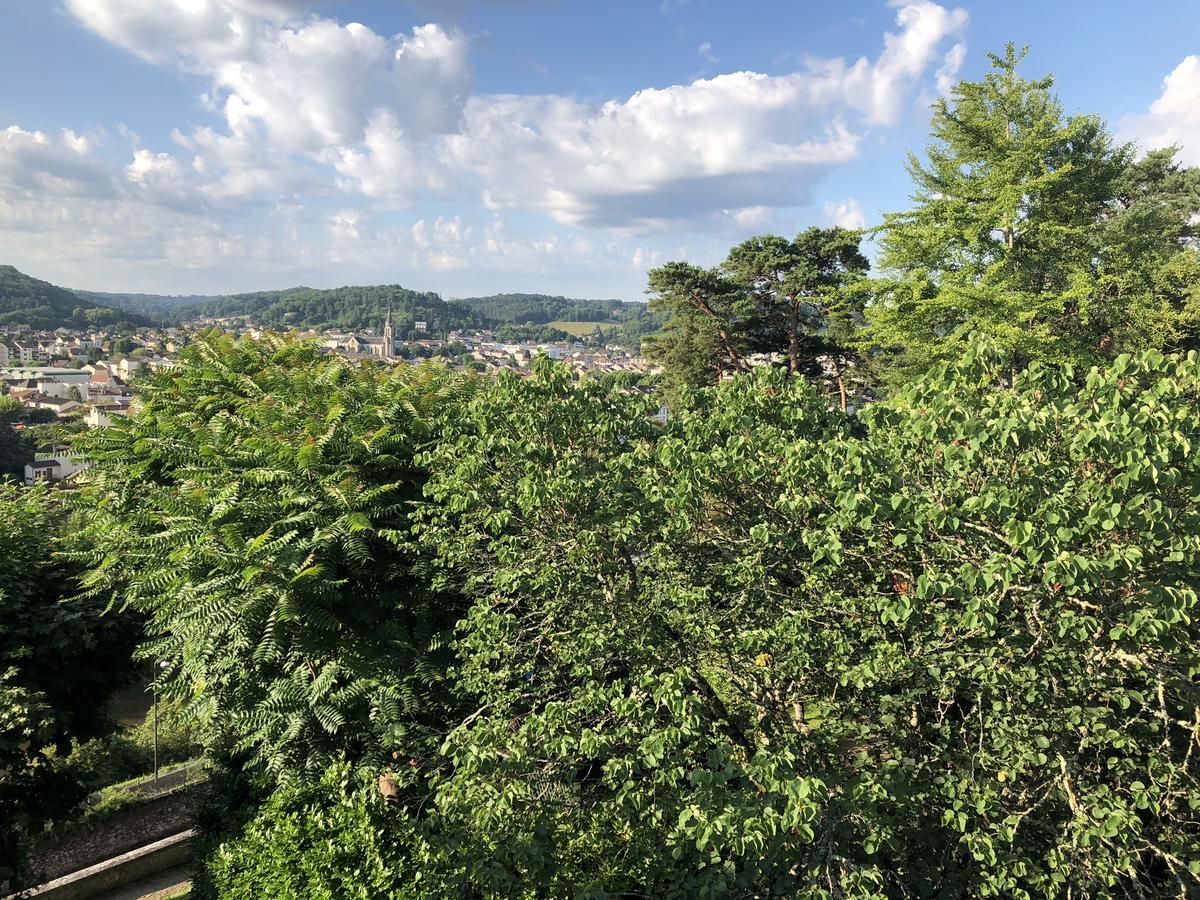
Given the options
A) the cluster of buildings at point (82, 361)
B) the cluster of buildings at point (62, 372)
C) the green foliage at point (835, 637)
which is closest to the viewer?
the green foliage at point (835, 637)

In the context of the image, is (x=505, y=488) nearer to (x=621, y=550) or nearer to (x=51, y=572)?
(x=621, y=550)

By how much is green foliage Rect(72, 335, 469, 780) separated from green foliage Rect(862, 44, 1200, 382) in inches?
637

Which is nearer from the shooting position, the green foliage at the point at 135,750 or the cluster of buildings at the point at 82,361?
the green foliage at the point at 135,750

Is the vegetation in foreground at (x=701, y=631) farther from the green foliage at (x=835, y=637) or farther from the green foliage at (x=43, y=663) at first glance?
the green foliage at (x=43, y=663)

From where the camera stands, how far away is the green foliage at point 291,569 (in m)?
7.46

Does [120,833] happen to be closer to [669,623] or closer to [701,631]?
[669,623]

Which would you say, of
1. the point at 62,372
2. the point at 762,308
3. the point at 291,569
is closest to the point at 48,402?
the point at 62,372

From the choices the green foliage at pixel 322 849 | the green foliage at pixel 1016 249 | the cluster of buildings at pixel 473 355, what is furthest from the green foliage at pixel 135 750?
the green foliage at pixel 1016 249

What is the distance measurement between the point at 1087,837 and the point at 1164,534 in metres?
2.44

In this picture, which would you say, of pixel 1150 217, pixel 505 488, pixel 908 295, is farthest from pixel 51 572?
pixel 1150 217

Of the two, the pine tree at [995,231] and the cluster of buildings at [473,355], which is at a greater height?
the pine tree at [995,231]

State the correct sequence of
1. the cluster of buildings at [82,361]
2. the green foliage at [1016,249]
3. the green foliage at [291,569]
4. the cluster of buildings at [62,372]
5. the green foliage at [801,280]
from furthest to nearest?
the cluster of buildings at [82,361], the cluster of buildings at [62,372], the green foliage at [801,280], the green foliage at [1016,249], the green foliage at [291,569]

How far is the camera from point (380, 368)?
11.4 m

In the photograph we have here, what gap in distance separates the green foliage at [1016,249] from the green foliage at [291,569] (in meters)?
16.2
